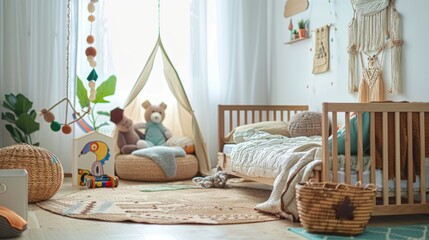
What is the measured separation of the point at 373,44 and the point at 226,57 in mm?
2131

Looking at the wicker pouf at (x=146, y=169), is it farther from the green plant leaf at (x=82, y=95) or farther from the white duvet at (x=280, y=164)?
the white duvet at (x=280, y=164)

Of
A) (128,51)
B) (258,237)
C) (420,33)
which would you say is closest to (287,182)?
(258,237)

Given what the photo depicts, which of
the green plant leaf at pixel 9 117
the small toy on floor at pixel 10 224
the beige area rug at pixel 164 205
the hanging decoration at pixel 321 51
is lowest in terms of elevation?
the beige area rug at pixel 164 205

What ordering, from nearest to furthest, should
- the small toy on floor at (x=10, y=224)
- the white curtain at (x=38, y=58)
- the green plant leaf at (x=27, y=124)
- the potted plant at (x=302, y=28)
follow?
1. the small toy on floor at (x=10, y=224)
2. the green plant leaf at (x=27, y=124)
3. the potted plant at (x=302, y=28)
4. the white curtain at (x=38, y=58)

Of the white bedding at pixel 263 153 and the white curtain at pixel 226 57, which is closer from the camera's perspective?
the white bedding at pixel 263 153

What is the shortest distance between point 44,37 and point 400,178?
3.75 meters

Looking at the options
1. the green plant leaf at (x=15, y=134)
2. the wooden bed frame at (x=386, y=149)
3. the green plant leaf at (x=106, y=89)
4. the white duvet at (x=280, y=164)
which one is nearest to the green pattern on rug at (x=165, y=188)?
the white duvet at (x=280, y=164)

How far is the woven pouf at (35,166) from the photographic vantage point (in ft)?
12.1

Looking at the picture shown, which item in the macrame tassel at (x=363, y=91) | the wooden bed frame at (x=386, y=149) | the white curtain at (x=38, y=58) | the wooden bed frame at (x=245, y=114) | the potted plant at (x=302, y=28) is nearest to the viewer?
the wooden bed frame at (x=386, y=149)

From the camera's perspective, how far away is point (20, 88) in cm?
545

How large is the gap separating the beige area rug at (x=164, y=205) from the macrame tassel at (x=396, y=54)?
121cm

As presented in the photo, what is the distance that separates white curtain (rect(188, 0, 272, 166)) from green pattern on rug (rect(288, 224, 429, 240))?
3214mm

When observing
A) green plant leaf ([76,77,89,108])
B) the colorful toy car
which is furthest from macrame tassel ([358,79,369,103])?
green plant leaf ([76,77,89,108])

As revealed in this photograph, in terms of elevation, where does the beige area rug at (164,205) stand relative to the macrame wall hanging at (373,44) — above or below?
below
